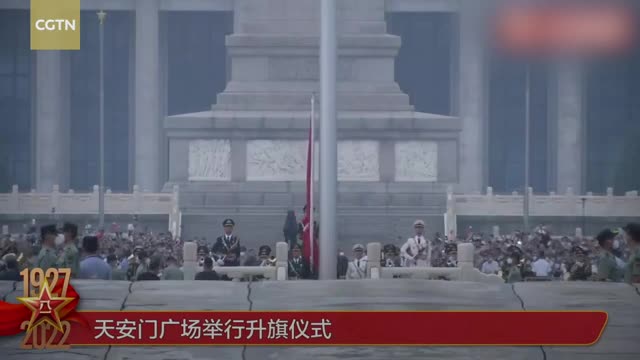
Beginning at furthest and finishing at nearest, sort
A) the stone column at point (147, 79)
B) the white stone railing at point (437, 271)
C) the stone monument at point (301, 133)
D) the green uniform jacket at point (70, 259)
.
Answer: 1. the stone column at point (147, 79)
2. the stone monument at point (301, 133)
3. the white stone railing at point (437, 271)
4. the green uniform jacket at point (70, 259)

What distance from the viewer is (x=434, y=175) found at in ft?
112

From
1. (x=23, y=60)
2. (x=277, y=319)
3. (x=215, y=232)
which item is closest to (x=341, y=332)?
(x=277, y=319)

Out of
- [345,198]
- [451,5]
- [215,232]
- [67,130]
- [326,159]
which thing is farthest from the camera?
[451,5]

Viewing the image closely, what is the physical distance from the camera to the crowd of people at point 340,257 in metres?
9.12

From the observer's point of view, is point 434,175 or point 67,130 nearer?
point 434,175

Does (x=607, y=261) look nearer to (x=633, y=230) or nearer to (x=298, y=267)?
(x=633, y=230)

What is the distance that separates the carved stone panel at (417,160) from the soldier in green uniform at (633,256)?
2458cm

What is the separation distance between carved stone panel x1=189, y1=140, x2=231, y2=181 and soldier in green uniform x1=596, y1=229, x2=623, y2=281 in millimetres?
23189

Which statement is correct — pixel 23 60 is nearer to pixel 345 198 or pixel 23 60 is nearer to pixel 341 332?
pixel 341 332

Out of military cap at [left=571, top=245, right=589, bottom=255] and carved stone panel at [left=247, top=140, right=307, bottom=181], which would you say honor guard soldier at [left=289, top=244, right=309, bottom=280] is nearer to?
military cap at [left=571, top=245, right=589, bottom=255]

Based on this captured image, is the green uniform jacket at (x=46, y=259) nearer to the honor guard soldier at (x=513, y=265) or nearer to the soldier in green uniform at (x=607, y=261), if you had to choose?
the soldier in green uniform at (x=607, y=261)

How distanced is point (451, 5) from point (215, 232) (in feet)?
69.5
